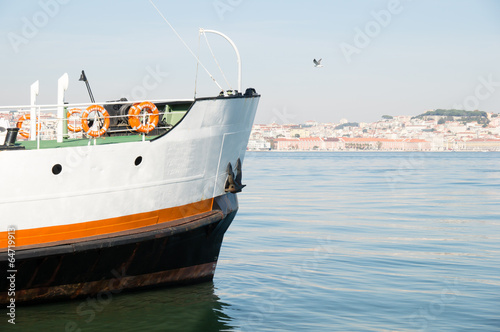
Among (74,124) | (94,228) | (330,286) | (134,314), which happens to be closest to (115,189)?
(94,228)

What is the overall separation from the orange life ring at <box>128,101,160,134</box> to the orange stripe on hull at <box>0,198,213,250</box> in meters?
1.34

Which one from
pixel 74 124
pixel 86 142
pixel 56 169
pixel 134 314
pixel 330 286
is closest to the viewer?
pixel 56 169

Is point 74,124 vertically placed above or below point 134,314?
above

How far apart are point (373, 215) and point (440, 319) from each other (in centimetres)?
1276

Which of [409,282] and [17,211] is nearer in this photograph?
[17,211]

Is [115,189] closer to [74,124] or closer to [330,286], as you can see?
[74,124]

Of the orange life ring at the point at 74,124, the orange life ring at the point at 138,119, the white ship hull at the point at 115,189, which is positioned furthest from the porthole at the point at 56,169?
the orange life ring at the point at 74,124

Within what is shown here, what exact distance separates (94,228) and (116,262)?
0.65 metres

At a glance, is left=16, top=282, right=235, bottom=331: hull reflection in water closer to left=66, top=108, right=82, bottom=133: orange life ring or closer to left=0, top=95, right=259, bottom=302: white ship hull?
left=0, top=95, right=259, bottom=302: white ship hull

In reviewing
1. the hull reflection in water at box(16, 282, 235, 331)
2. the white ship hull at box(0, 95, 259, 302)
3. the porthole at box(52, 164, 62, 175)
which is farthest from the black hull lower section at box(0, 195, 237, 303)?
the porthole at box(52, 164, 62, 175)

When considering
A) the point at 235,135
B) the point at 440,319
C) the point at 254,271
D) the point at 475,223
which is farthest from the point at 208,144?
the point at 475,223

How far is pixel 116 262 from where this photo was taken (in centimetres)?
898

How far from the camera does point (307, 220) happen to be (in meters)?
20.4

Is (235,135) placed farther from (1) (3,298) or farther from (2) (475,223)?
(2) (475,223)
